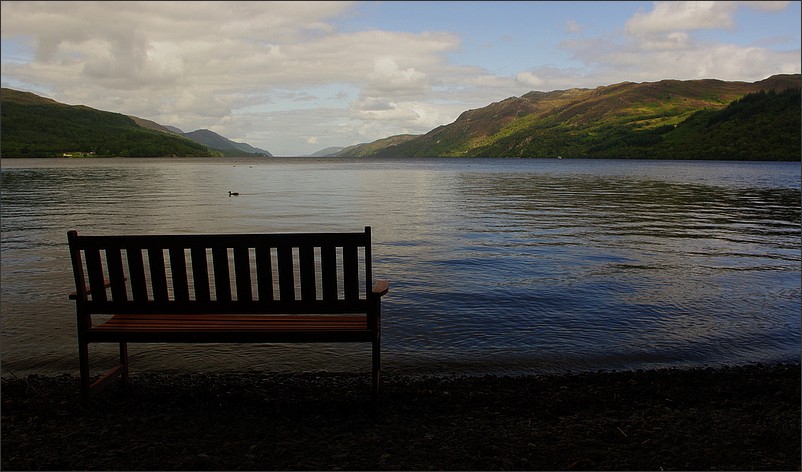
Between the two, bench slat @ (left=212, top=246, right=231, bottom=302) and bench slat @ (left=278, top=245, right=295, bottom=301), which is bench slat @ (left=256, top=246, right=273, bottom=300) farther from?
bench slat @ (left=212, top=246, right=231, bottom=302)

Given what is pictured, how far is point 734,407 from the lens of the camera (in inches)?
248

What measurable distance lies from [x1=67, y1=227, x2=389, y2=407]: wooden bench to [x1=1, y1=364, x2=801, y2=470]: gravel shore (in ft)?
2.03

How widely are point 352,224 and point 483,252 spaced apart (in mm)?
10130

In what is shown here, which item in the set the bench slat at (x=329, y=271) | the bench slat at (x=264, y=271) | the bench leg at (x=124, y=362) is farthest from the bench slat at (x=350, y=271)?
the bench leg at (x=124, y=362)

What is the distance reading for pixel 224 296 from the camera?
6.24m

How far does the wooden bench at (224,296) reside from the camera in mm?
5918

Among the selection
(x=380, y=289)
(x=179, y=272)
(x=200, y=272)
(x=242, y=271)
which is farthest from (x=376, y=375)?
(x=179, y=272)

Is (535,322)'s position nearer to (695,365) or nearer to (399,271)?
(695,365)

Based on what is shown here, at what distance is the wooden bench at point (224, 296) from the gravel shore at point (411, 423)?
2.03ft

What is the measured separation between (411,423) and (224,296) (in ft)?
7.76

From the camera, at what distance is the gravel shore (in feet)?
16.2

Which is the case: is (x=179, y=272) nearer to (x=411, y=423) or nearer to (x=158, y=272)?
(x=158, y=272)

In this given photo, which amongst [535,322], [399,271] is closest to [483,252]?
[399,271]

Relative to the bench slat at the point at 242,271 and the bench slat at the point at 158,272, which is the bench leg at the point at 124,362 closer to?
the bench slat at the point at 158,272
